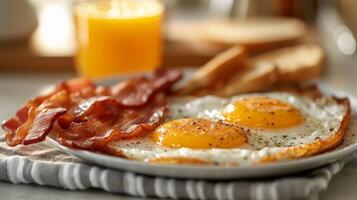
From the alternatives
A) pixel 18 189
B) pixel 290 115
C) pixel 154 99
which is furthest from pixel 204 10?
pixel 18 189

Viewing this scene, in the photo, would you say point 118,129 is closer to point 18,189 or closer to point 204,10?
point 18,189

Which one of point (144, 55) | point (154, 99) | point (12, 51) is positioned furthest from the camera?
point (12, 51)

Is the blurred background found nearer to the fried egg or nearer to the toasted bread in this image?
the toasted bread

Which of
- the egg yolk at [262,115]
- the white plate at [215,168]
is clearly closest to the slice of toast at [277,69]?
the egg yolk at [262,115]

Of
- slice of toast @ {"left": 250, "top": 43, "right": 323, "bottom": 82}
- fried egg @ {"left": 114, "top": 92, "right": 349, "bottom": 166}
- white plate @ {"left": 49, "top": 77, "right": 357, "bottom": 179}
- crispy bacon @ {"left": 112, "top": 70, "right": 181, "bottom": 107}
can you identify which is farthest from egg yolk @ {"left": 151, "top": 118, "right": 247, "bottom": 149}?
slice of toast @ {"left": 250, "top": 43, "right": 323, "bottom": 82}

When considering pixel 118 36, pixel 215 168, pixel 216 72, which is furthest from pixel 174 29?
pixel 215 168

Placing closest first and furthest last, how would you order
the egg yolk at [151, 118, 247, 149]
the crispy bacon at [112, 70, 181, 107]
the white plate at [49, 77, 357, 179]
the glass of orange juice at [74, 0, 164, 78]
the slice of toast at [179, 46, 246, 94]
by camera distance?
the white plate at [49, 77, 357, 179]
the egg yolk at [151, 118, 247, 149]
the crispy bacon at [112, 70, 181, 107]
the slice of toast at [179, 46, 246, 94]
the glass of orange juice at [74, 0, 164, 78]

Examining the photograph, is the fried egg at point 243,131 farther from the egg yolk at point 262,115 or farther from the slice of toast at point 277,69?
the slice of toast at point 277,69
